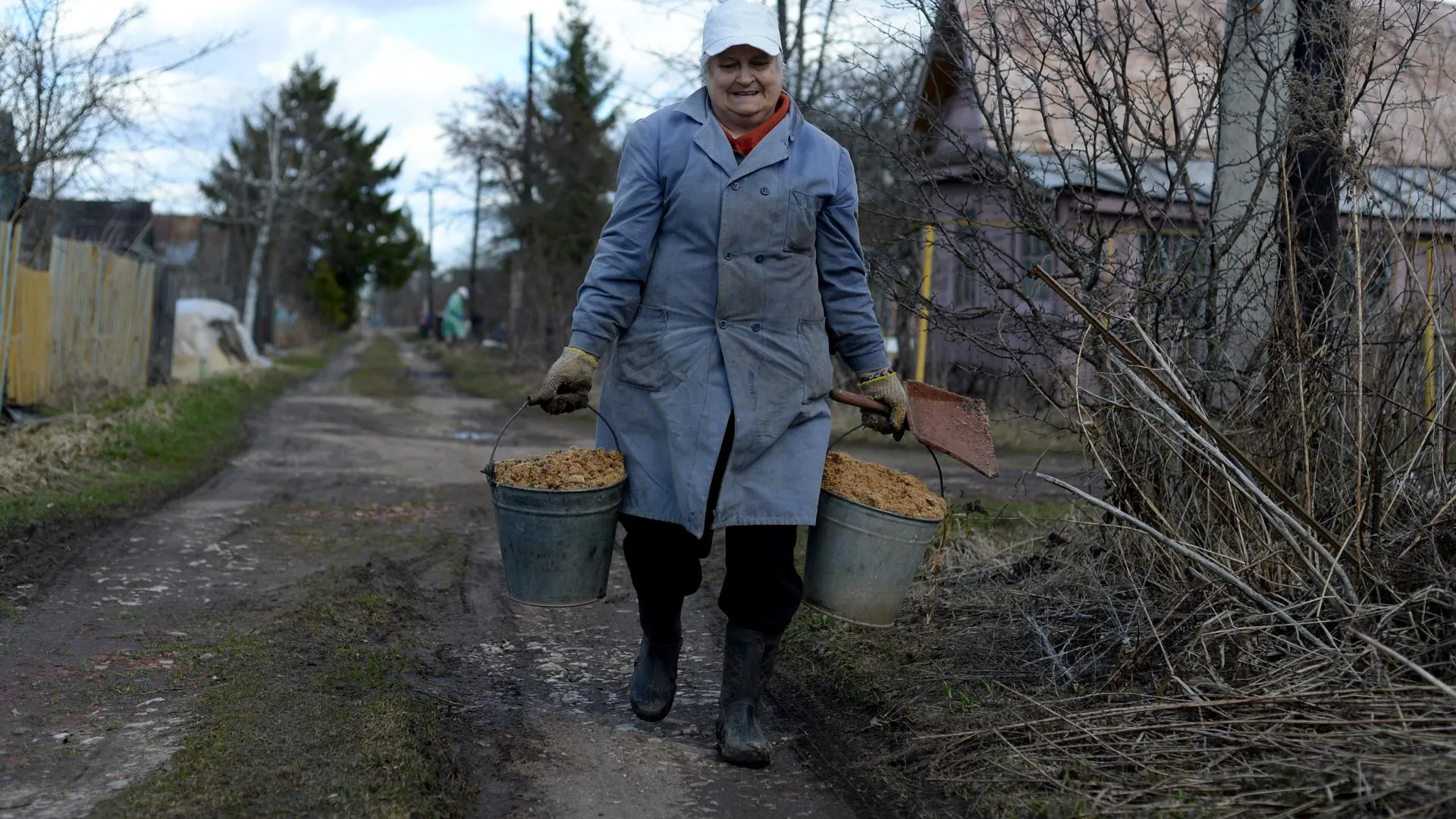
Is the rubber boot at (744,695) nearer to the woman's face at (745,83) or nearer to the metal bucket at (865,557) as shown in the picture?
the metal bucket at (865,557)

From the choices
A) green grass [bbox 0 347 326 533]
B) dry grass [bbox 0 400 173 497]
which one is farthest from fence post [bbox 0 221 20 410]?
green grass [bbox 0 347 326 533]

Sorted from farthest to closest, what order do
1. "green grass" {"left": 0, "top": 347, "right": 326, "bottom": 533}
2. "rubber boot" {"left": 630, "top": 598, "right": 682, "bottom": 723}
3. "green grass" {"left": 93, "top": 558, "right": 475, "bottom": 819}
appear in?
"green grass" {"left": 0, "top": 347, "right": 326, "bottom": 533}
"rubber boot" {"left": 630, "top": 598, "right": 682, "bottom": 723}
"green grass" {"left": 93, "top": 558, "right": 475, "bottom": 819}

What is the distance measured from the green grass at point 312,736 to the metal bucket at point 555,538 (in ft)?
1.61

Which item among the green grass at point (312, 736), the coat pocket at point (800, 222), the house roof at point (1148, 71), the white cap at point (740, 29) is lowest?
the green grass at point (312, 736)

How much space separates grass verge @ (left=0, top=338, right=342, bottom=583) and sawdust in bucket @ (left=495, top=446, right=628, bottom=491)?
284 cm

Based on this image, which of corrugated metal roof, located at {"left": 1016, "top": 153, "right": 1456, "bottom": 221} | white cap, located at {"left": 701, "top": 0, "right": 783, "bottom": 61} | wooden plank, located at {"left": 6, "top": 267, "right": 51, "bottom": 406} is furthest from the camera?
wooden plank, located at {"left": 6, "top": 267, "right": 51, "bottom": 406}

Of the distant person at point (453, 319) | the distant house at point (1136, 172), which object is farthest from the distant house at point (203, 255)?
the distant house at point (1136, 172)

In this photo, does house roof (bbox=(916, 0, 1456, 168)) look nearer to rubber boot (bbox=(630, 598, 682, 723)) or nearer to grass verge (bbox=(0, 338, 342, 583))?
rubber boot (bbox=(630, 598, 682, 723))

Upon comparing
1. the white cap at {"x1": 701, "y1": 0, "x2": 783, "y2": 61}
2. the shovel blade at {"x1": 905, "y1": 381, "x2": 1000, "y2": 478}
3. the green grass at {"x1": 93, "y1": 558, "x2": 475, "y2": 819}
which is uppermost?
the white cap at {"x1": 701, "y1": 0, "x2": 783, "y2": 61}

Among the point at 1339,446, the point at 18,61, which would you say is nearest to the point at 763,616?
the point at 1339,446

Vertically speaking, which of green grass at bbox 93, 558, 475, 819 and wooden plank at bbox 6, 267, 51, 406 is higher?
wooden plank at bbox 6, 267, 51, 406

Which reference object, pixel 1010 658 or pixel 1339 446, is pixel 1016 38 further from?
pixel 1010 658

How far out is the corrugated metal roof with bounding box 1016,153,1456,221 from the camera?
4.17m

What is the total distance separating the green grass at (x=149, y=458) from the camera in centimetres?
708
